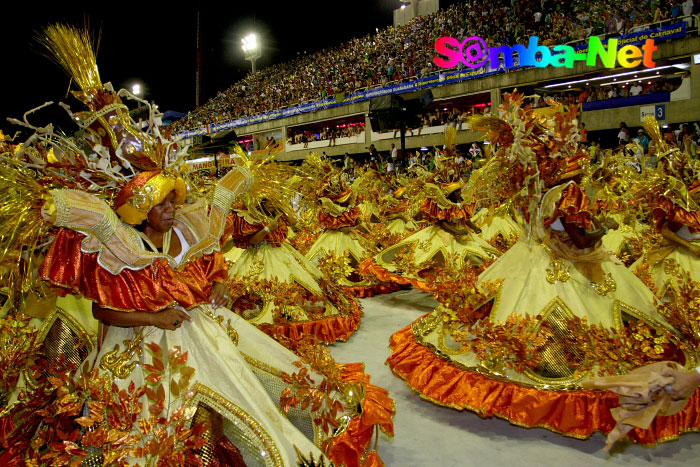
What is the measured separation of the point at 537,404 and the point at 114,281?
2.44 m

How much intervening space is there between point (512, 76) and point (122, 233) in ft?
53.0

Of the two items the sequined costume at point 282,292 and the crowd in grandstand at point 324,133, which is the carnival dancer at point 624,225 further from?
A: the crowd in grandstand at point 324,133

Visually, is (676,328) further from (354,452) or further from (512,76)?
(512,76)

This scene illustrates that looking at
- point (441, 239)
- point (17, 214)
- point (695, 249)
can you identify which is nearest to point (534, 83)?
point (441, 239)

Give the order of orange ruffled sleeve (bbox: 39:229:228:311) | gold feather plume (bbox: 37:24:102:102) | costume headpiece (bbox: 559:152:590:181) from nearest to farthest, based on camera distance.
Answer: orange ruffled sleeve (bbox: 39:229:228:311) → gold feather plume (bbox: 37:24:102:102) → costume headpiece (bbox: 559:152:590:181)

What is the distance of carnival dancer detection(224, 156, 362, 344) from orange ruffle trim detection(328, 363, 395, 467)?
7.27ft

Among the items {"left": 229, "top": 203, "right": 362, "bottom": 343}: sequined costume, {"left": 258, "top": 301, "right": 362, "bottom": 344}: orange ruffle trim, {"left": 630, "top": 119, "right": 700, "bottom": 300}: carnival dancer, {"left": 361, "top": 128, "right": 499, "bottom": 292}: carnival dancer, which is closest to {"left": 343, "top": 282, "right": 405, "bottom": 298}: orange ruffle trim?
{"left": 361, "top": 128, "right": 499, "bottom": 292}: carnival dancer

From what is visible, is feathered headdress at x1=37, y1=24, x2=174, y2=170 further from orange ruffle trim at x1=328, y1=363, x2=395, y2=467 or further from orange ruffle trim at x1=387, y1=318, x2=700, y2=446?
orange ruffle trim at x1=387, y1=318, x2=700, y2=446

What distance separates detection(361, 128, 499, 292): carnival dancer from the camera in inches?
247

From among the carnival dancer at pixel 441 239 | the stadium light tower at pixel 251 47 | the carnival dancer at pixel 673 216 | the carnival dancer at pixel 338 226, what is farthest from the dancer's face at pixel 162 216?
the stadium light tower at pixel 251 47

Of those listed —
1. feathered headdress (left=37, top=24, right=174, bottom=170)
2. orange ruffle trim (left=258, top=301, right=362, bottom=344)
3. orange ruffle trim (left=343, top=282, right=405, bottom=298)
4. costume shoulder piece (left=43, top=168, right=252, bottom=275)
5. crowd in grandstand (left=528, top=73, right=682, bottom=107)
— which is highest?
crowd in grandstand (left=528, top=73, right=682, bottom=107)

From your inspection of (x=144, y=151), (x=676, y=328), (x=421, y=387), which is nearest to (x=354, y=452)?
(x=421, y=387)

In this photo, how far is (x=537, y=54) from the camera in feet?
49.8

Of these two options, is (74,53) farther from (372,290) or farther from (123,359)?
(372,290)
